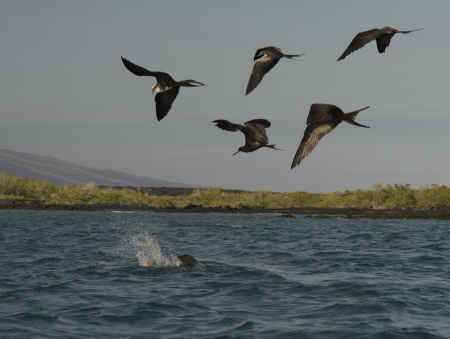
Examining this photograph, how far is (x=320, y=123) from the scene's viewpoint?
8.02 meters

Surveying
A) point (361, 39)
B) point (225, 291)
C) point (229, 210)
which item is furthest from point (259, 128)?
point (229, 210)

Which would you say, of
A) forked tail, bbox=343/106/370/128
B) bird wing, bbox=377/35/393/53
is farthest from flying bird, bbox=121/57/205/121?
bird wing, bbox=377/35/393/53

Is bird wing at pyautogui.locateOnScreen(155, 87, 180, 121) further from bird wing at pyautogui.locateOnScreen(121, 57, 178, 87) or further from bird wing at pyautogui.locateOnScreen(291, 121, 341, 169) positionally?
bird wing at pyautogui.locateOnScreen(291, 121, 341, 169)

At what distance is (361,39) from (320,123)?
1.82 m

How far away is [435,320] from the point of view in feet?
35.6

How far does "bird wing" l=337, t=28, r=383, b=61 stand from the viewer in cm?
860

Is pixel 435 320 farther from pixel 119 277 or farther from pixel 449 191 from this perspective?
pixel 449 191

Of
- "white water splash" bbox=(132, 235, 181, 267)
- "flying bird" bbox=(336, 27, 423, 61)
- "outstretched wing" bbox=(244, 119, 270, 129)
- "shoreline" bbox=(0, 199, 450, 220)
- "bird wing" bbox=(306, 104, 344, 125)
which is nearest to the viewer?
"bird wing" bbox=(306, 104, 344, 125)

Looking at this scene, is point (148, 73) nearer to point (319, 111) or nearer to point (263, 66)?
point (263, 66)

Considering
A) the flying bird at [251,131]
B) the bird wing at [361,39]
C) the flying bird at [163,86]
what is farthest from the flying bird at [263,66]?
the flying bird at [163,86]

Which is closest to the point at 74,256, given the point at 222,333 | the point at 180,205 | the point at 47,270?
the point at 47,270

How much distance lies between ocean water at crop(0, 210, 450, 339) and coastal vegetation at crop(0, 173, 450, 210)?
36.2m

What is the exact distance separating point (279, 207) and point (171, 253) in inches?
1768

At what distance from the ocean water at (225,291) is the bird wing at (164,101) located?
13.4 feet
